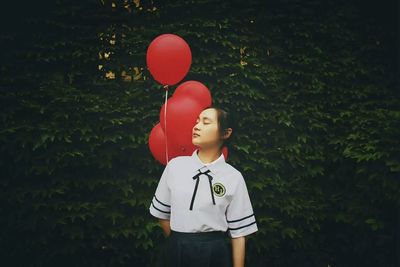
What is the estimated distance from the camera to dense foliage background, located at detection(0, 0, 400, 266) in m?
4.99

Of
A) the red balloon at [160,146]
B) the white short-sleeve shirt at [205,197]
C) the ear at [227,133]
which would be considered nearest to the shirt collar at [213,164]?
the white short-sleeve shirt at [205,197]

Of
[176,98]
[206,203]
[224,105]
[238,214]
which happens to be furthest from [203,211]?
[224,105]

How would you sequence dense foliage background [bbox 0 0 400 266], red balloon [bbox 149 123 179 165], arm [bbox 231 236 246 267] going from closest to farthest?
arm [bbox 231 236 246 267], red balloon [bbox 149 123 179 165], dense foliage background [bbox 0 0 400 266]

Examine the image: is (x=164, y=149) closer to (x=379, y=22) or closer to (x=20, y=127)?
(x=20, y=127)

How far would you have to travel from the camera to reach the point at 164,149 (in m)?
3.62

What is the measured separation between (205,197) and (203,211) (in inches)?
3.5

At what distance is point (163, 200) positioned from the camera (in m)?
3.35

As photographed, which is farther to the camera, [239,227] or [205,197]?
[239,227]

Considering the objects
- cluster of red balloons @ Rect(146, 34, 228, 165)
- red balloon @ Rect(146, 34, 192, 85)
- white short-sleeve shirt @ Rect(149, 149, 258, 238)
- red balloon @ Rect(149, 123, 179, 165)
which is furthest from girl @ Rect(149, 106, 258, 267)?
red balloon @ Rect(146, 34, 192, 85)

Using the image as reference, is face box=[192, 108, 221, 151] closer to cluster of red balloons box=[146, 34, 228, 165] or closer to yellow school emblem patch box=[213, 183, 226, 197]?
cluster of red balloons box=[146, 34, 228, 165]

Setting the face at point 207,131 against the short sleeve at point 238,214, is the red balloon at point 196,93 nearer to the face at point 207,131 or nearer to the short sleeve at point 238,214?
the face at point 207,131

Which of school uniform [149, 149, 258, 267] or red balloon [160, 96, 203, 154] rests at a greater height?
red balloon [160, 96, 203, 154]

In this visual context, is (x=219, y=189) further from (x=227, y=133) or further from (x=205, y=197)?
(x=227, y=133)

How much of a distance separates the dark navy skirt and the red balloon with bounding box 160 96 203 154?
0.66 meters
